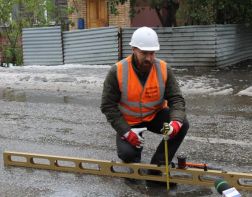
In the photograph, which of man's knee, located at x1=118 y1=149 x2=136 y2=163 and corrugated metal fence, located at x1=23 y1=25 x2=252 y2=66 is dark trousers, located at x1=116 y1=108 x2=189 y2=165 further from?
corrugated metal fence, located at x1=23 y1=25 x2=252 y2=66

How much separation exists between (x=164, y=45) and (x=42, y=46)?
3.99 m

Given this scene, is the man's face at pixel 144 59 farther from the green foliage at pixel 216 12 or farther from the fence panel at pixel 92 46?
the fence panel at pixel 92 46

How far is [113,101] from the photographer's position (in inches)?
189

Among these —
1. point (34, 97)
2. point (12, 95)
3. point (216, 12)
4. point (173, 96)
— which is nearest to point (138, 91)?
point (173, 96)

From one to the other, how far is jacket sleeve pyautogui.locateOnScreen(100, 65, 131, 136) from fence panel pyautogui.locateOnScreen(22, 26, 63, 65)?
411 inches

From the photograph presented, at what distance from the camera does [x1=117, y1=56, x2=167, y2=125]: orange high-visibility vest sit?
472 cm

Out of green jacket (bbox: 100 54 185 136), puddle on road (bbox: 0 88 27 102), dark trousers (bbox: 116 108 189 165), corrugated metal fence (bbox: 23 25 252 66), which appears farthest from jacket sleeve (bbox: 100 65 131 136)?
corrugated metal fence (bbox: 23 25 252 66)

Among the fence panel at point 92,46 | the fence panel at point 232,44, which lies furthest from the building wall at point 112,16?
the fence panel at point 232,44

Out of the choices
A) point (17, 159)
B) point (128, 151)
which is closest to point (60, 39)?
point (17, 159)

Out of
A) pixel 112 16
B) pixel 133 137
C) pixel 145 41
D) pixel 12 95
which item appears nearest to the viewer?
pixel 145 41

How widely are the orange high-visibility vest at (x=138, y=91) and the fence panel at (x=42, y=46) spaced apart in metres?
10.4

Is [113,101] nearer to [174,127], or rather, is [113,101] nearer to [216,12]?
[174,127]

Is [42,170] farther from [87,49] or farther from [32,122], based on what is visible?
[87,49]

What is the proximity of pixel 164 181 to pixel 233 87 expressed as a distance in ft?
20.4
